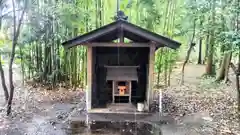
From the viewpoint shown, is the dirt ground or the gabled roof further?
the gabled roof

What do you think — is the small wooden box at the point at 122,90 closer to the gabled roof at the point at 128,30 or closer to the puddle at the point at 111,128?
the puddle at the point at 111,128

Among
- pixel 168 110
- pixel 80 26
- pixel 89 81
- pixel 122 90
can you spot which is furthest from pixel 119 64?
pixel 80 26

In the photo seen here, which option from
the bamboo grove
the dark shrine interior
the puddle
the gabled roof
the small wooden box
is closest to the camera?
the puddle

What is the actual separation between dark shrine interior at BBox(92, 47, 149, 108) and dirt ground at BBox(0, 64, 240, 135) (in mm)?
681

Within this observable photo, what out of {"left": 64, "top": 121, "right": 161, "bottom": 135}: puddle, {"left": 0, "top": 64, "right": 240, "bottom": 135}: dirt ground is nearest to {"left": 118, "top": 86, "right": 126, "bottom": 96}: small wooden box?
{"left": 0, "top": 64, "right": 240, "bottom": 135}: dirt ground

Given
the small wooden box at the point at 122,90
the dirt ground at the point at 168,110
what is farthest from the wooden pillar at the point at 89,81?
the small wooden box at the point at 122,90

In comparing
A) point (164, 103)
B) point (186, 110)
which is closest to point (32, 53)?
point (164, 103)

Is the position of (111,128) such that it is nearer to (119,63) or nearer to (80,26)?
(119,63)

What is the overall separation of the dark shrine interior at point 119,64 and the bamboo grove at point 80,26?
1623 millimetres

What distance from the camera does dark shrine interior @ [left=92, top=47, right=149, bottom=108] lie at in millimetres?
7113

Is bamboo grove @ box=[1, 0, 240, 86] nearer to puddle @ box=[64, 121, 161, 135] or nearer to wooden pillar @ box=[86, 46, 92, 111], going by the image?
wooden pillar @ box=[86, 46, 92, 111]

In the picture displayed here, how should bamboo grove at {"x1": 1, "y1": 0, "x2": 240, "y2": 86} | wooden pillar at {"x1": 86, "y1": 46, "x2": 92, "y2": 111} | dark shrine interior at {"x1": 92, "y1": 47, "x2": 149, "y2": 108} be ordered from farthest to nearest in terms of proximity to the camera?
bamboo grove at {"x1": 1, "y1": 0, "x2": 240, "y2": 86}, dark shrine interior at {"x1": 92, "y1": 47, "x2": 149, "y2": 108}, wooden pillar at {"x1": 86, "y1": 46, "x2": 92, "y2": 111}

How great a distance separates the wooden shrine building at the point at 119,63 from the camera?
5895 mm

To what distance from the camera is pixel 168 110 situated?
253 inches
